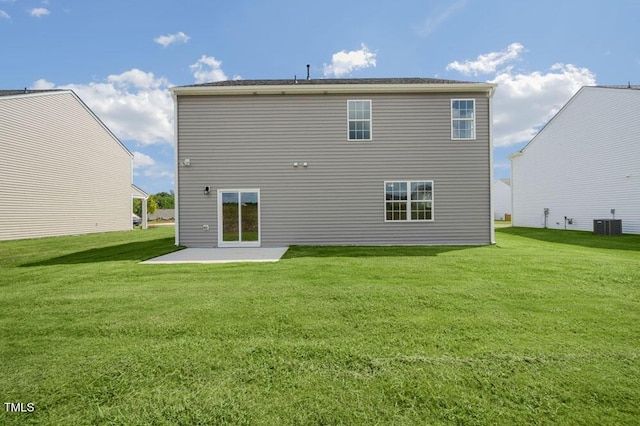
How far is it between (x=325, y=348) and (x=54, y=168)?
18863 millimetres

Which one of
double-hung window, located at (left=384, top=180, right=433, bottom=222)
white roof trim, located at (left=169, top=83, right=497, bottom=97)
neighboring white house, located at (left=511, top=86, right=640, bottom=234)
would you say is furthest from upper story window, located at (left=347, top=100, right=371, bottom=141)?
neighboring white house, located at (left=511, top=86, right=640, bottom=234)

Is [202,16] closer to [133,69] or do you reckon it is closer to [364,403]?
[133,69]

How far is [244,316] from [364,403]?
2.09 meters

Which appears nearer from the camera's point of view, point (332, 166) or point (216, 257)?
point (216, 257)

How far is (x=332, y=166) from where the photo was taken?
10.4 metres

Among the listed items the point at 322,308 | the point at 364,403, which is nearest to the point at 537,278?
the point at 322,308

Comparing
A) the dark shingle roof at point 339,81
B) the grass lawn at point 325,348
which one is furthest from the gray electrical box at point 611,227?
the grass lawn at point 325,348

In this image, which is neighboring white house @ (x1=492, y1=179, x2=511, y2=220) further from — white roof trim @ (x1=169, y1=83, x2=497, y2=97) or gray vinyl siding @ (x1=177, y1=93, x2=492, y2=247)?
white roof trim @ (x1=169, y1=83, x2=497, y2=97)

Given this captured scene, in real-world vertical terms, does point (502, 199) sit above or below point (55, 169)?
below

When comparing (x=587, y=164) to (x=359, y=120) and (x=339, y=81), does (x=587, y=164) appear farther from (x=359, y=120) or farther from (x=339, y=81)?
(x=339, y=81)

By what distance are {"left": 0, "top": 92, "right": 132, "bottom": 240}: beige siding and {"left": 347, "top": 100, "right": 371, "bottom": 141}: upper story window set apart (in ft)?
49.9

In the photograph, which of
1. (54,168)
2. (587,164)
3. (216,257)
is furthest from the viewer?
(587,164)

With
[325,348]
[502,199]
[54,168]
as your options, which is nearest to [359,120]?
[325,348]

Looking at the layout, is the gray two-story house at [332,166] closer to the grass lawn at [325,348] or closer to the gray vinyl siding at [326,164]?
the gray vinyl siding at [326,164]
